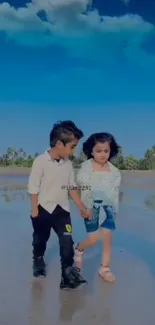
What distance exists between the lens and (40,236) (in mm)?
4164

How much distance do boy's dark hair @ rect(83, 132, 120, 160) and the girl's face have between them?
0.09 ft

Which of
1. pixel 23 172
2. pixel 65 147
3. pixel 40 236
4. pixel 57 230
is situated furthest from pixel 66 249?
pixel 23 172

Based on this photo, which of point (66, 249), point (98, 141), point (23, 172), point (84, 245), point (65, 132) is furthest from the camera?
point (23, 172)

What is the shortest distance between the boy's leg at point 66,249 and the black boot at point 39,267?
0.23 meters

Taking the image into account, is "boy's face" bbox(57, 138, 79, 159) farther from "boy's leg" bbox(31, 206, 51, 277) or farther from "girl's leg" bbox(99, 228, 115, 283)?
"girl's leg" bbox(99, 228, 115, 283)

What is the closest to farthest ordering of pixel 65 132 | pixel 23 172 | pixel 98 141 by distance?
pixel 65 132, pixel 98 141, pixel 23 172

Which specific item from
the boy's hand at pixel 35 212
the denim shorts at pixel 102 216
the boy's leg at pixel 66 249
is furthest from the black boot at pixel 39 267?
the denim shorts at pixel 102 216

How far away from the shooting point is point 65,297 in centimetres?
354

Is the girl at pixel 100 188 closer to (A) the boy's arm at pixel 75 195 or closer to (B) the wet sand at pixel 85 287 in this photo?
(A) the boy's arm at pixel 75 195

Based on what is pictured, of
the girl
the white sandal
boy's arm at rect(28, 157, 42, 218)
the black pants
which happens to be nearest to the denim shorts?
the girl

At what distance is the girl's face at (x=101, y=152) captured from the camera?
4.16 m

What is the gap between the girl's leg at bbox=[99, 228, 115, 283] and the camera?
3.95 meters

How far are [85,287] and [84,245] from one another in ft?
1.85

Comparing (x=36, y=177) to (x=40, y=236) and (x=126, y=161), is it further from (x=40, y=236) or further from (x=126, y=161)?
(x=126, y=161)
